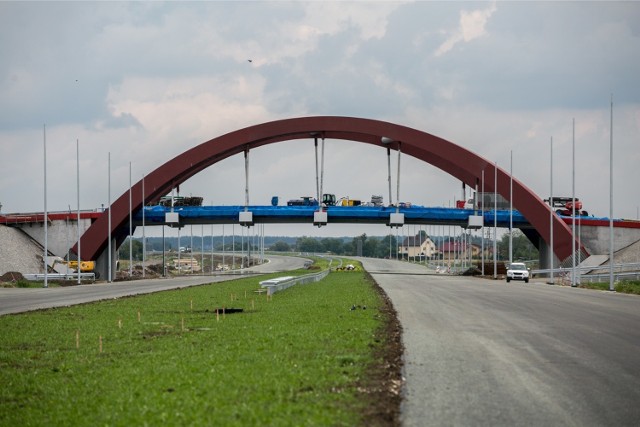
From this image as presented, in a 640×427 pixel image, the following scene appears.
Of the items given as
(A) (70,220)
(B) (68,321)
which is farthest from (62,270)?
(B) (68,321)

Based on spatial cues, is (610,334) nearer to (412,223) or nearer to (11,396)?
(11,396)

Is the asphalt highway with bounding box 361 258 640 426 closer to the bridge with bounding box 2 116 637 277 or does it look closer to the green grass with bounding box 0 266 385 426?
the green grass with bounding box 0 266 385 426

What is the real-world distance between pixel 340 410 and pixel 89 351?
378 inches

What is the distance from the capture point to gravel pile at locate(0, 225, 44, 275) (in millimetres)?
94188

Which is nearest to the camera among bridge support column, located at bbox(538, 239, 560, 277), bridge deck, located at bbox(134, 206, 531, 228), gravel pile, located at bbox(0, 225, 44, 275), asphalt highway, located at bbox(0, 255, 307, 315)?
asphalt highway, located at bbox(0, 255, 307, 315)

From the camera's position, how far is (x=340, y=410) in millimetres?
12711

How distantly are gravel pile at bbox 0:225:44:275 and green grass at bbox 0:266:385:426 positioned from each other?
67670 millimetres

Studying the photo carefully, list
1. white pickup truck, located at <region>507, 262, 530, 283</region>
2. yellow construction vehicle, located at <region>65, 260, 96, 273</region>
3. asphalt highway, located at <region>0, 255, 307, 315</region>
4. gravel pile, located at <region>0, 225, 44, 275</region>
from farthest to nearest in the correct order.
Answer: yellow construction vehicle, located at <region>65, 260, 96, 273</region> < gravel pile, located at <region>0, 225, 44, 275</region> < white pickup truck, located at <region>507, 262, 530, 283</region> < asphalt highway, located at <region>0, 255, 307, 315</region>

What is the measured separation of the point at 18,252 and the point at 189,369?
288 ft

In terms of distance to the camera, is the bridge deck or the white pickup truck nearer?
the white pickup truck

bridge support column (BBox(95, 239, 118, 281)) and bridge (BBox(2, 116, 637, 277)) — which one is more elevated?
bridge (BBox(2, 116, 637, 277))

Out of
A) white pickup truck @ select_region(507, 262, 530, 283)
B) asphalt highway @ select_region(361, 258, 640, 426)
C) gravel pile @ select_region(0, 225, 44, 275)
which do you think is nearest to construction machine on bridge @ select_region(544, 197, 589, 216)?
white pickup truck @ select_region(507, 262, 530, 283)

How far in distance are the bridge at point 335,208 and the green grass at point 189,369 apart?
74.0 metres

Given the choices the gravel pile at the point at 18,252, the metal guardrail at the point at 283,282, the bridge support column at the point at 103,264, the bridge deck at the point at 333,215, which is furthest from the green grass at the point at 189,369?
the bridge support column at the point at 103,264
